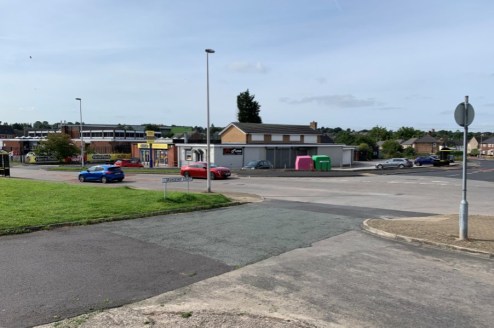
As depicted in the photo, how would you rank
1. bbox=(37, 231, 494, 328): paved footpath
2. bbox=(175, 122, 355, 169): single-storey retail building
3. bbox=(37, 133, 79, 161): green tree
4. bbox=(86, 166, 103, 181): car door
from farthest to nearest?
bbox=(37, 133, 79, 161): green tree → bbox=(175, 122, 355, 169): single-storey retail building → bbox=(86, 166, 103, 181): car door → bbox=(37, 231, 494, 328): paved footpath

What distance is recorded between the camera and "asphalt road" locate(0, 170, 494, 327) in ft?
18.0

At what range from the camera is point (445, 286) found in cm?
658

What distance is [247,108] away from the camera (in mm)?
90688

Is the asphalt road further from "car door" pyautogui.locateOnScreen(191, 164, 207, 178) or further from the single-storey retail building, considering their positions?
the single-storey retail building

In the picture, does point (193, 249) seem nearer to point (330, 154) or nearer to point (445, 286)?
point (445, 286)

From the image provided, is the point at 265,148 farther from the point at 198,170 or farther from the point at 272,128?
the point at 198,170

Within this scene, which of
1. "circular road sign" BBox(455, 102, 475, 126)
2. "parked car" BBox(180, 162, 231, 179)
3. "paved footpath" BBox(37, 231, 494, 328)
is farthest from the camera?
"parked car" BBox(180, 162, 231, 179)

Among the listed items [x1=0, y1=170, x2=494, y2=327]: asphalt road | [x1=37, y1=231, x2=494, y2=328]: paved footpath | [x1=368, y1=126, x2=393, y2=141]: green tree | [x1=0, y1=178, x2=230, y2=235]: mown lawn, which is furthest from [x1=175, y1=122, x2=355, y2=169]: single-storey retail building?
[x1=368, y1=126, x2=393, y2=141]: green tree

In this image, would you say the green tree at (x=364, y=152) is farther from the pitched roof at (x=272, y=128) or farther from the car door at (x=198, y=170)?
the car door at (x=198, y=170)

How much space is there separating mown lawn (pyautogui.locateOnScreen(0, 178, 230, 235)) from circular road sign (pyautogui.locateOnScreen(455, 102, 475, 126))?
29.4 ft

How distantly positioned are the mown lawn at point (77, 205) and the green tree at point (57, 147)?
53483 millimetres

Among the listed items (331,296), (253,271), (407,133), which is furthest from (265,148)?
(407,133)

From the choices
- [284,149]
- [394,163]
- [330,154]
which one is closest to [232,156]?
[284,149]

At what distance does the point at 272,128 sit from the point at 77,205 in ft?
167
